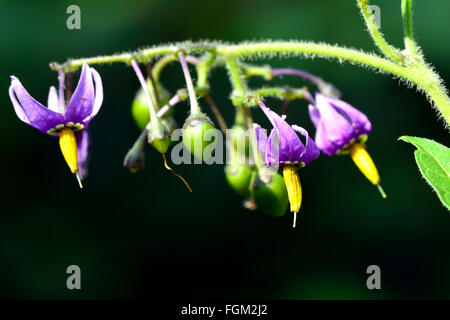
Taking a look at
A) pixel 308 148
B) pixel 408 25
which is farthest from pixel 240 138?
pixel 408 25

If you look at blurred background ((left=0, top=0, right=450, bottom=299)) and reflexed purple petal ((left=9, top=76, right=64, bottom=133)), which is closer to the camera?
reflexed purple petal ((left=9, top=76, right=64, bottom=133))

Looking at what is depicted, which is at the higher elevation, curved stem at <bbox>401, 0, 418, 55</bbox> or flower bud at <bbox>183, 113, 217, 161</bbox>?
curved stem at <bbox>401, 0, 418, 55</bbox>

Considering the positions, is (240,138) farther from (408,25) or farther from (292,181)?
(408,25)

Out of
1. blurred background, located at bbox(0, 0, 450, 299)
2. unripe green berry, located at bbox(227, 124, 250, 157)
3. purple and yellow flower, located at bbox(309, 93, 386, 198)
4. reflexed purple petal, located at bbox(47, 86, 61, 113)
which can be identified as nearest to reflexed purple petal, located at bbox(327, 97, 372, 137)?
purple and yellow flower, located at bbox(309, 93, 386, 198)

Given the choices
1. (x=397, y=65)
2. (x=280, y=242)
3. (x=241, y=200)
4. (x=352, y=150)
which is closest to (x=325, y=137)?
(x=352, y=150)

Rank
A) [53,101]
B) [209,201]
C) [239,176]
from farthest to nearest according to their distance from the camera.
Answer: [209,201]
[239,176]
[53,101]

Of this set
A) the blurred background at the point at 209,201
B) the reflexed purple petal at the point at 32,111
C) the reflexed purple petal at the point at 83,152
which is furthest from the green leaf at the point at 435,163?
the blurred background at the point at 209,201

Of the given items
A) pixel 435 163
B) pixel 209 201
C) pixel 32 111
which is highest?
pixel 209 201

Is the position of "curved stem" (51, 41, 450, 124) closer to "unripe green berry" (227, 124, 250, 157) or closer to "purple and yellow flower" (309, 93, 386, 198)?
"purple and yellow flower" (309, 93, 386, 198)
